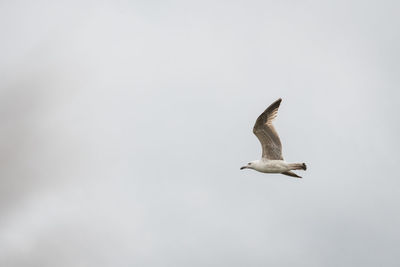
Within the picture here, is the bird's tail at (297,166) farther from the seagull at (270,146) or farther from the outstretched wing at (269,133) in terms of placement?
the outstretched wing at (269,133)

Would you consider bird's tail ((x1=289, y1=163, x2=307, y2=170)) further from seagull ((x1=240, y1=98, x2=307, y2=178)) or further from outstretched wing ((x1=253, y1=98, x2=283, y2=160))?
outstretched wing ((x1=253, y1=98, x2=283, y2=160))

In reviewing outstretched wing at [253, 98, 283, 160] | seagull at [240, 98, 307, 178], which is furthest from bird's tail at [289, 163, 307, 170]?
outstretched wing at [253, 98, 283, 160]

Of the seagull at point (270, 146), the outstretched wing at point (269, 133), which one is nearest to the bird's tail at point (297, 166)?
the seagull at point (270, 146)

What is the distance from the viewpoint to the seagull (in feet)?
178

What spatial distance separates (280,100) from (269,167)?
151 inches

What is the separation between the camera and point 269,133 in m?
54.5

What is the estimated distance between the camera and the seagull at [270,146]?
54.2 m

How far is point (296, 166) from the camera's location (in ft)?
176

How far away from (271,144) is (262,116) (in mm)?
1803

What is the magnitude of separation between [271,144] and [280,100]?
8.33ft

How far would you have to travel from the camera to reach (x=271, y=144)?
54.9 metres

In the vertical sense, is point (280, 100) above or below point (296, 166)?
above

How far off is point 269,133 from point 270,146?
0.86m

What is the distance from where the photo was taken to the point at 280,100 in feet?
178
